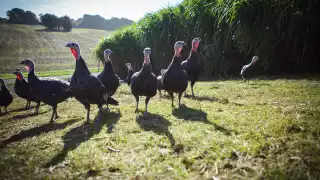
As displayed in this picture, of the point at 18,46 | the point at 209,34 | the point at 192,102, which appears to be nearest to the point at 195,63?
the point at 192,102

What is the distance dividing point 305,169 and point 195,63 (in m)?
5.88

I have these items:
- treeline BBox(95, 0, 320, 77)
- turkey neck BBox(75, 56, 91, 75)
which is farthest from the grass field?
turkey neck BBox(75, 56, 91, 75)

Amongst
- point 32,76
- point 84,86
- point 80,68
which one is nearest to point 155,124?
point 84,86

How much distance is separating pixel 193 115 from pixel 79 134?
9.12 feet

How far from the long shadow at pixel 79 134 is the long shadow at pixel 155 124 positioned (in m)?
0.82

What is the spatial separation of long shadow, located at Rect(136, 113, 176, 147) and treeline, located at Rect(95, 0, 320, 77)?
24.1 ft

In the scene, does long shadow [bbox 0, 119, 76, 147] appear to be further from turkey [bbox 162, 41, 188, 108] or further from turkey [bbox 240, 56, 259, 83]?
turkey [bbox 240, 56, 259, 83]

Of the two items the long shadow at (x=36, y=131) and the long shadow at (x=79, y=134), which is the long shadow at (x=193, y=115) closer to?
the long shadow at (x=79, y=134)

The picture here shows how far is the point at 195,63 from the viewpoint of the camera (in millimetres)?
7793

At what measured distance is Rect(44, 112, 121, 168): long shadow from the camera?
3285 millimetres

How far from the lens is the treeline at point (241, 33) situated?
9320 mm

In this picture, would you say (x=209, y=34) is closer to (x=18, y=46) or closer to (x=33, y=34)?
(x=18, y=46)

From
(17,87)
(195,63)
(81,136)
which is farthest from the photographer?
(17,87)

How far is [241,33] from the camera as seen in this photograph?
1008cm
